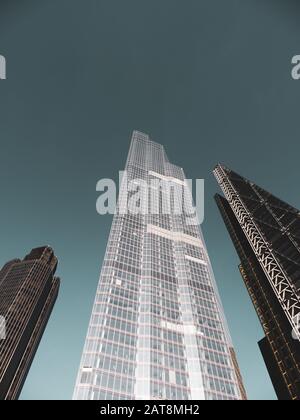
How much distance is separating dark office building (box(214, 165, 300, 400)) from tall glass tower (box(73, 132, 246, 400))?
16.4m

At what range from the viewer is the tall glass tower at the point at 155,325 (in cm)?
7575

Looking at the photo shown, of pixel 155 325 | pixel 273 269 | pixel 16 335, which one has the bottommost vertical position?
pixel 155 325

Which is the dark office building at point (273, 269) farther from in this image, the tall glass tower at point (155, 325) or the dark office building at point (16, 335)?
the dark office building at point (16, 335)

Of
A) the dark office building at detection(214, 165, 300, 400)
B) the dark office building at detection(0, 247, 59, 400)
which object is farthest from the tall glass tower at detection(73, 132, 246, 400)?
the dark office building at detection(0, 247, 59, 400)

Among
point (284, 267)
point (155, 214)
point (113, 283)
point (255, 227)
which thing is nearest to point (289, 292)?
point (284, 267)

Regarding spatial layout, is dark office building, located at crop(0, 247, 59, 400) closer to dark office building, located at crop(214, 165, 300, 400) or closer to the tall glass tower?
the tall glass tower

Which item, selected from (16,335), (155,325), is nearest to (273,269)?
(155,325)

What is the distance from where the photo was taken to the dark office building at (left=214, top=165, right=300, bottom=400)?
8450cm

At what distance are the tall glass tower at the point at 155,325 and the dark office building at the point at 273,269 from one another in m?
16.4

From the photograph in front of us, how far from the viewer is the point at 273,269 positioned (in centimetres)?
8725

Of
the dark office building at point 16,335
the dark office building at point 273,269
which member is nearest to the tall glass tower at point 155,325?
the dark office building at point 273,269

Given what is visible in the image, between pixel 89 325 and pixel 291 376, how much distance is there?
2422 inches

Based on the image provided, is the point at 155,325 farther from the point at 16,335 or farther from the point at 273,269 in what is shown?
the point at 16,335

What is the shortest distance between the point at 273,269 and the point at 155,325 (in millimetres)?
38236
